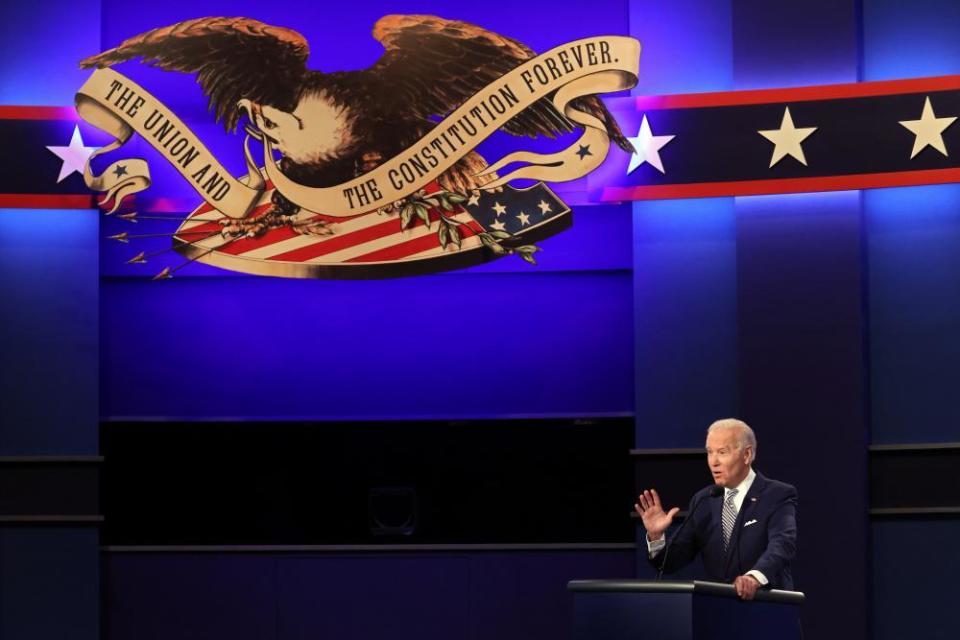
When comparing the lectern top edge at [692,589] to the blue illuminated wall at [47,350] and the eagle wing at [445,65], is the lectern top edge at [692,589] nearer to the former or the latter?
the eagle wing at [445,65]

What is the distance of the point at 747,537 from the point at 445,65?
3023 mm

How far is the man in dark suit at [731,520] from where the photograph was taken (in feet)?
15.6

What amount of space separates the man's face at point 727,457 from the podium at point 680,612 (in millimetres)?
702

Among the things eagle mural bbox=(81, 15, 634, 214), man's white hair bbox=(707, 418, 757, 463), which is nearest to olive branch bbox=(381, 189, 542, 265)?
eagle mural bbox=(81, 15, 634, 214)

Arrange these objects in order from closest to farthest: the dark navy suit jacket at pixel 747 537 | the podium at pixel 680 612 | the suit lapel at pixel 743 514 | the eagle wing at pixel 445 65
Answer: the podium at pixel 680 612
the dark navy suit jacket at pixel 747 537
the suit lapel at pixel 743 514
the eagle wing at pixel 445 65

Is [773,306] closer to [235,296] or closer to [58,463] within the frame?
[235,296]

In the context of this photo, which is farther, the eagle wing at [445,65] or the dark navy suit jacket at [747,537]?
the eagle wing at [445,65]

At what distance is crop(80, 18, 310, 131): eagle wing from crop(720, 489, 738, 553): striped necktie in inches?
124

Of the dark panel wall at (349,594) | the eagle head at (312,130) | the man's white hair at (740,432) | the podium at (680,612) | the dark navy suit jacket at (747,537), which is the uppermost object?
the eagle head at (312,130)

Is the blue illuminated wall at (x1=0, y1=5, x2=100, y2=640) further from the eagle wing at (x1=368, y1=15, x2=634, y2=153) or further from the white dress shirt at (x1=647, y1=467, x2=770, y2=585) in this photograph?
the white dress shirt at (x1=647, y1=467, x2=770, y2=585)

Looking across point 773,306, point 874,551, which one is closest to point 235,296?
point 773,306

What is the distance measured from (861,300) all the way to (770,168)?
2.53 ft

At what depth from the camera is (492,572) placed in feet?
21.9

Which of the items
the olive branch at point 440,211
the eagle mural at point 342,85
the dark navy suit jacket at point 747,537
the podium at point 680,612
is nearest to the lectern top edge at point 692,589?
the podium at point 680,612
